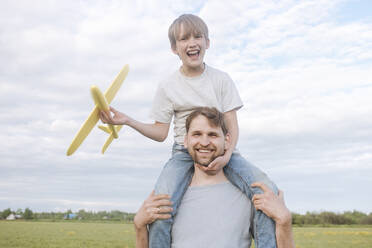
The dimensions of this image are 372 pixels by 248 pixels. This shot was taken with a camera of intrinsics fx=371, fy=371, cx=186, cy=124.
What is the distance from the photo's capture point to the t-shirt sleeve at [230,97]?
15.3 ft

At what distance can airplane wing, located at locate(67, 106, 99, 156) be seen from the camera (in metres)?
4.02

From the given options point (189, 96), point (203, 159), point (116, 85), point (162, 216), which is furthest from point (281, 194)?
point (116, 85)

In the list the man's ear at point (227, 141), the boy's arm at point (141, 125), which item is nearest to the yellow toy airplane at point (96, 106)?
the boy's arm at point (141, 125)

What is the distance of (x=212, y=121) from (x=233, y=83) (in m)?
0.98

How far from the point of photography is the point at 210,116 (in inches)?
163

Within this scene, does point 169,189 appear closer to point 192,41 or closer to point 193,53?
point 193,53

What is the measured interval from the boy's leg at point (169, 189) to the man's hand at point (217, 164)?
0.77ft

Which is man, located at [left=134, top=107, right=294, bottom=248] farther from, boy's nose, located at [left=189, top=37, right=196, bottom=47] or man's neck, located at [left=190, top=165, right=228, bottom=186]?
boy's nose, located at [left=189, top=37, right=196, bottom=47]

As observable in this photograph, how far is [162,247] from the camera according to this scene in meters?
4.01

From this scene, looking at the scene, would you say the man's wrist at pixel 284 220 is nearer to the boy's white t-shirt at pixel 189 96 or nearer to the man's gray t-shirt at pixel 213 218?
the man's gray t-shirt at pixel 213 218

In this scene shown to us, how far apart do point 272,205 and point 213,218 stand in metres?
0.66

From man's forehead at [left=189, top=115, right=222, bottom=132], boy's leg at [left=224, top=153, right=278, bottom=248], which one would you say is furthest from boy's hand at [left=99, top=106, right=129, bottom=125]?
boy's leg at [left=224, top=153, right=278, bottom=248]

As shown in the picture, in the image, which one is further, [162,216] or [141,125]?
[141,125]

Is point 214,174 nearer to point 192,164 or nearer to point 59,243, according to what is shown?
point 192,164
